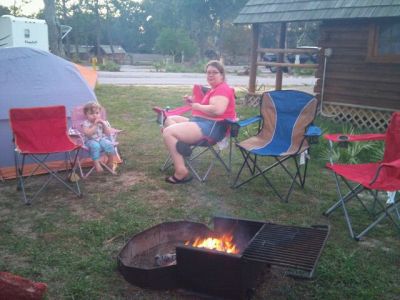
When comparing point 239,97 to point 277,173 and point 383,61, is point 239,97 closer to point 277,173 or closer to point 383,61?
point 383,61

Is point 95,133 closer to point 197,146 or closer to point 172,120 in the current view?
point 172,120

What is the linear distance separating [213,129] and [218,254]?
2278mm

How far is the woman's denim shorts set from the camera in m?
4.42

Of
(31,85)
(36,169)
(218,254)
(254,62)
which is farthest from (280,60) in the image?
(218,254)

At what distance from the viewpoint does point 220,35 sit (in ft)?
127

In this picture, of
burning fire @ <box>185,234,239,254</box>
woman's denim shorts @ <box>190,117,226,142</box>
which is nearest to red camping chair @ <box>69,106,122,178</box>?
woman's denim shorts @ <box>190,117,226,142</box>

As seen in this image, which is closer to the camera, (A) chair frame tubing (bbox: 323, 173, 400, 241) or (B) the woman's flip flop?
(A) chair frame tubing (bbox: 323, 173, 400, 241)

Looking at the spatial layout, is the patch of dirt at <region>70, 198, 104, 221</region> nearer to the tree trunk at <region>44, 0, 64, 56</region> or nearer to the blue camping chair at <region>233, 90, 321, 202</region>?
the blue camping chair at <region>233, 90, 321, 202</region>

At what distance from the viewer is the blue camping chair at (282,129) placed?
422 centimetres

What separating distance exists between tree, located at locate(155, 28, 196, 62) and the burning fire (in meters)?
29.5

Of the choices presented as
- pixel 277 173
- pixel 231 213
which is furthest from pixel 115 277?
pixel 277 173

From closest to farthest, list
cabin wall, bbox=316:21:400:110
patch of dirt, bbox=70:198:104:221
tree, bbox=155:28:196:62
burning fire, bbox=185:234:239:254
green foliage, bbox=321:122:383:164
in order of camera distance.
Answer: burning fire, bbox=185:234:239:254, patch of dirt, bbox=70:198:104:221, green foliage, bbox=321:122:383:164, cabin wall, bbox=316:21:400:110, tree, bbox=155:28:196:62

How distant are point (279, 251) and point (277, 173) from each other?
8.68ft

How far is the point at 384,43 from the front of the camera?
7645 mm
